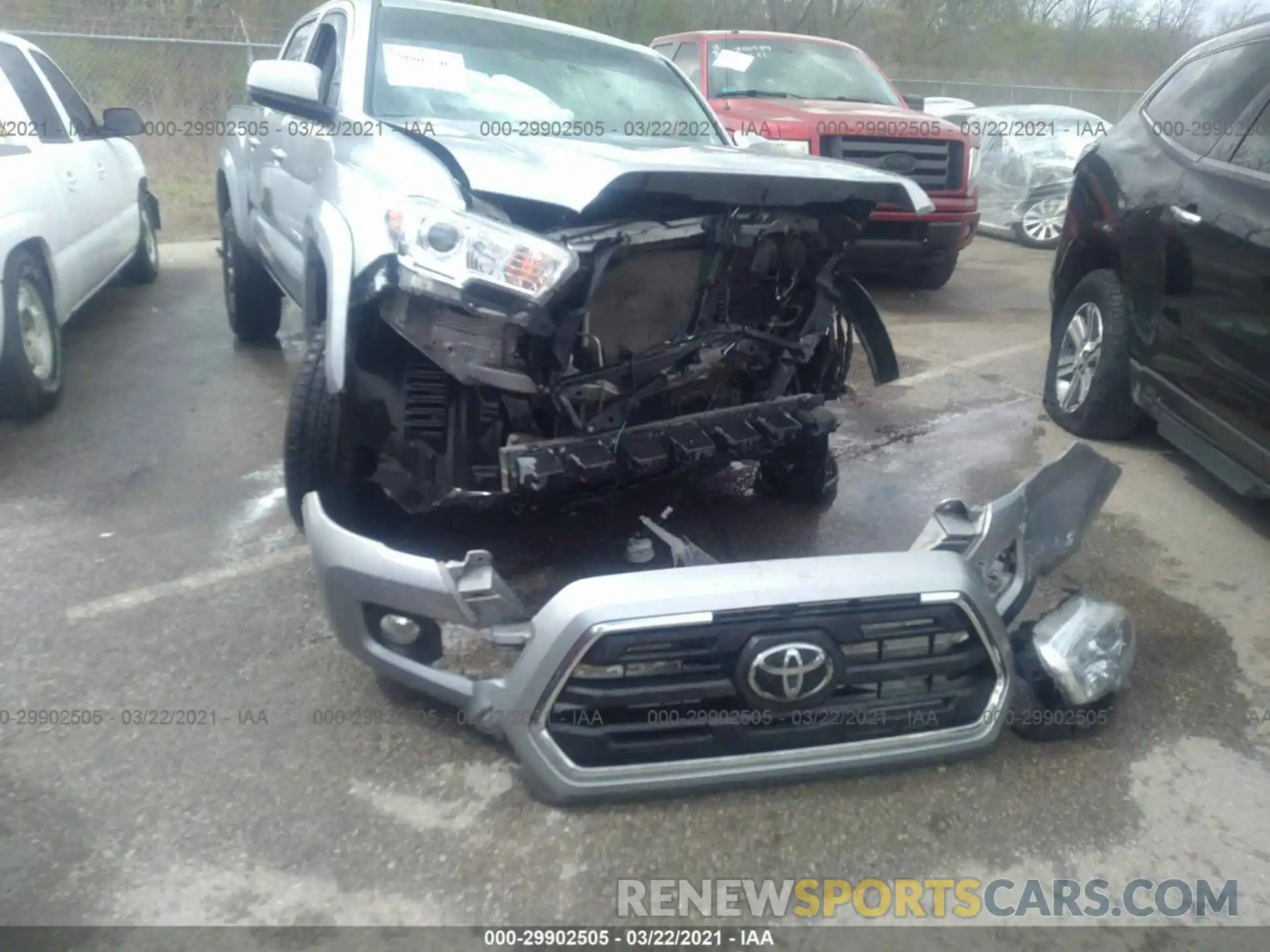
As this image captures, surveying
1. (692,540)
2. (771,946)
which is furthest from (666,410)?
(771,946)

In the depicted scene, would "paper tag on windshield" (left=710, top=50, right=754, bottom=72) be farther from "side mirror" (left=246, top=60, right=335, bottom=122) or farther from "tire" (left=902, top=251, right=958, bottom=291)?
"side mirror" (left=246, top=60, right=335, bottom=122)

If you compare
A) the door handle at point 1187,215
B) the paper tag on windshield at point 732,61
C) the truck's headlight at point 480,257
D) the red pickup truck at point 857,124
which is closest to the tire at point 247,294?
the red pickup truck at point 857,124

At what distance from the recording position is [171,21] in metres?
14.8

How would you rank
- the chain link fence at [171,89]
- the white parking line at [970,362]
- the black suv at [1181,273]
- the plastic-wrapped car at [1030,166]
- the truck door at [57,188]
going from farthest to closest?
the chain link fence at [171,89]
the plastic-wrapped car at [1030,166]
the white parking line at [970,362]
the truck door at [57,188]
the black suv at [1181,273]

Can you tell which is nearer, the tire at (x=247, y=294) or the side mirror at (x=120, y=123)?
the tire at (x=247, y=294)

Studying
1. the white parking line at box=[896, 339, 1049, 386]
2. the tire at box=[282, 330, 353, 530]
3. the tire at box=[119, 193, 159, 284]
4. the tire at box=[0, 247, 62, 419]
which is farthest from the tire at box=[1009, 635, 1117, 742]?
the tire at box=[119, 193, 159, 284]

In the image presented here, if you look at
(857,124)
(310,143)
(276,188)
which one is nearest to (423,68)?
(310,143)

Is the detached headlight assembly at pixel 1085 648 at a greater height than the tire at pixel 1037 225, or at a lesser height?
greater

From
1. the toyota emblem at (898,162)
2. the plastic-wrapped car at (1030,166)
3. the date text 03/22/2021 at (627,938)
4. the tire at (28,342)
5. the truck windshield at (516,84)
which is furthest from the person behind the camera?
the plastic-wrapped car at (1030,166)

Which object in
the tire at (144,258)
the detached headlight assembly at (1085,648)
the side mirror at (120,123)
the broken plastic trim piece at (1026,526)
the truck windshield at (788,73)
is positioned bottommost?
the tire at (144,258)

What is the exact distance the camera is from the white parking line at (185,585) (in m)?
3.03

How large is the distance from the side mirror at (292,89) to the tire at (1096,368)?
3394mm

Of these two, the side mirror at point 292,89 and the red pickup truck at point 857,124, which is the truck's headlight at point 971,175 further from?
the side mirror at point 292,89

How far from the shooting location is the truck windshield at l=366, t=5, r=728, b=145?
3467mm
